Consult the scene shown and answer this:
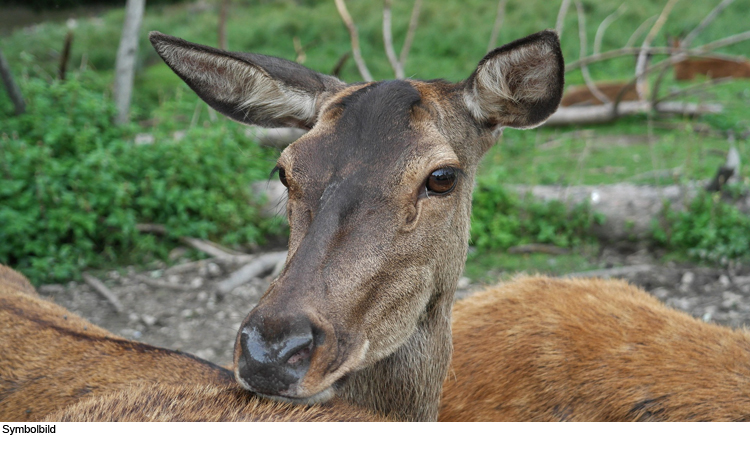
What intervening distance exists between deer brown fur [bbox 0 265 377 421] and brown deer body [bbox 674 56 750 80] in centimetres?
1230

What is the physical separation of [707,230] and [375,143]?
492 cm

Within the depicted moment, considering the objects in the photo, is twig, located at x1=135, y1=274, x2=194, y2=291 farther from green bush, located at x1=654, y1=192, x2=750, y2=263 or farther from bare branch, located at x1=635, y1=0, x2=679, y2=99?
bare branch, located at x1=635, y1=0, x2=679, y2=99

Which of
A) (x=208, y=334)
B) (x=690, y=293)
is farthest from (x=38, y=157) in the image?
(x=690, y=293)

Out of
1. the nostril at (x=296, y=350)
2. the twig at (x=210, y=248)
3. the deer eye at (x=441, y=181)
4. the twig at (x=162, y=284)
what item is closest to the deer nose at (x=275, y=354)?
the nostril at (x=296, y=350)

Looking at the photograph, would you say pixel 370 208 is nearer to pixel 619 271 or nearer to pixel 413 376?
pixel 413 376

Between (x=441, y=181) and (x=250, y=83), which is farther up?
(x=250, y=83)

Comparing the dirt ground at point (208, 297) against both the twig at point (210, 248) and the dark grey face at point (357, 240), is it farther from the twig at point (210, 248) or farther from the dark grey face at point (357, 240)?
the dark grey face at point (357, 240)

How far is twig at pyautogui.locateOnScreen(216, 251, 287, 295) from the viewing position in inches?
247

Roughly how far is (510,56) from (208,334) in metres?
3.84

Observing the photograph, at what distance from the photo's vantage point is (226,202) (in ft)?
23.3

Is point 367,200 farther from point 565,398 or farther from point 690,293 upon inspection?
point 690,293

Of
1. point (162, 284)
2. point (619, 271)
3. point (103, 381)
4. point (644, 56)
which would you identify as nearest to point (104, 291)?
point (162, 284)

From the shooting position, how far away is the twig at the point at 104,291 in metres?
5.88

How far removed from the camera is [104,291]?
6.05 metres
